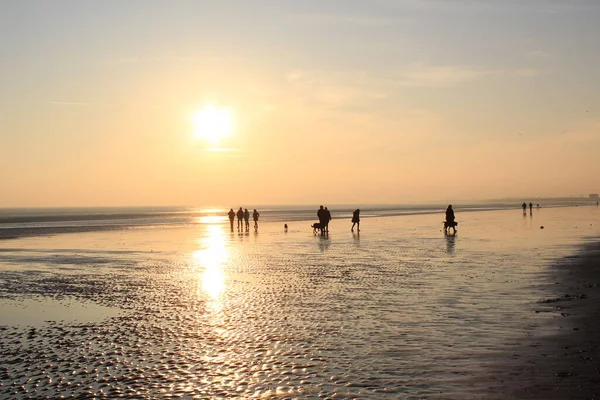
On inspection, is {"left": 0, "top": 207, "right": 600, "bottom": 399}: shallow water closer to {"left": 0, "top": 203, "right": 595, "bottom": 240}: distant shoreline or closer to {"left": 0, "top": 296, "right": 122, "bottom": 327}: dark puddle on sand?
{"left": 0, "top": 296, "right": 122, "bottom": 327}: dark puddle on sand

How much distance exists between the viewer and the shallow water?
8727 millimetres

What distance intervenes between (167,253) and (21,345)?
20.6 metres

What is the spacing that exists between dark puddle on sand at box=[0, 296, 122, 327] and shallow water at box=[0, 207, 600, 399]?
0.55 ft

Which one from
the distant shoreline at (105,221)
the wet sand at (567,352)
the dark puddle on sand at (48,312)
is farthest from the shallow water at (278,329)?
the distant shoreline at (105,221)

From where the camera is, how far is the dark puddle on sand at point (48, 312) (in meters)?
13.8

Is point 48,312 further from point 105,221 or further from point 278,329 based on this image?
point 105,221

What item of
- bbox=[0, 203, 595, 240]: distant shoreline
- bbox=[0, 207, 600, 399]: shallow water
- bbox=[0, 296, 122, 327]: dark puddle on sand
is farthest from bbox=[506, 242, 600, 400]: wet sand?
bbox=[0, 203, 595, 240]: distant shoreline

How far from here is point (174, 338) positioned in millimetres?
11633

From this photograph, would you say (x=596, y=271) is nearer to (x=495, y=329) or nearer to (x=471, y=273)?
(x=471, y=273)

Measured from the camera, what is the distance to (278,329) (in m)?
12.2

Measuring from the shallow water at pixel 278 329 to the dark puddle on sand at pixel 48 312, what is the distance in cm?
17

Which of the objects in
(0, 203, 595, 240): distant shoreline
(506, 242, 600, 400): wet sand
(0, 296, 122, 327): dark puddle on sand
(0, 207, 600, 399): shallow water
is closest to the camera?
(506, 242, 600, 400): wet sand

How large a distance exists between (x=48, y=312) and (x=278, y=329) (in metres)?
6.80

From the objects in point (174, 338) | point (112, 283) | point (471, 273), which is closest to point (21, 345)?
point (174, 338)
